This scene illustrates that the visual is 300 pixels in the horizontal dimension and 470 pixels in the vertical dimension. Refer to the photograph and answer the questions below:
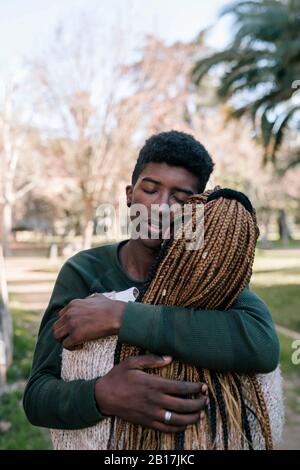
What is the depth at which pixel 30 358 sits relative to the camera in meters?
6.36

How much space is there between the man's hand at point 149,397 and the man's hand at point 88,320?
0.10 m

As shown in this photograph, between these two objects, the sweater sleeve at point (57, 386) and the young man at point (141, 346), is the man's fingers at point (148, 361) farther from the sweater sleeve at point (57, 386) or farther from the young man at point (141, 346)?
the sweater sleeve at point (57, 386)

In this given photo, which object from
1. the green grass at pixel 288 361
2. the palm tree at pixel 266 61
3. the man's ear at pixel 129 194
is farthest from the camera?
the palm tree at pixel 266 61

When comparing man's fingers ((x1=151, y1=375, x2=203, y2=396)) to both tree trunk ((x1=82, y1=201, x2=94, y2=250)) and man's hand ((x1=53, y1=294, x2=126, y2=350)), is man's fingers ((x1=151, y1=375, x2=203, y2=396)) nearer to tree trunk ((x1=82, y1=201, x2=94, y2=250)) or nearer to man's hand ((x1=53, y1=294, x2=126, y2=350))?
man's hand ((x1=53, y1=294, x2=126, y2=350))

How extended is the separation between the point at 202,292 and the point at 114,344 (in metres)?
0.26

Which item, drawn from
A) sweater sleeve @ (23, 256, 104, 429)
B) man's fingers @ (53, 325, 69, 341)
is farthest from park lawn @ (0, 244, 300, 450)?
man's fingers @ (53, 325, 69, 341)

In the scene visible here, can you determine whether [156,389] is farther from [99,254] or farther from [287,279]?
[287,279]

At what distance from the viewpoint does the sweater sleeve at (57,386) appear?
1.21m

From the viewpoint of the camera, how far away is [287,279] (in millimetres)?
15000

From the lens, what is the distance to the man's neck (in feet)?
5.05

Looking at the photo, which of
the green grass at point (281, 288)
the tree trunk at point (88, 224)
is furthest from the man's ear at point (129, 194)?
the tree trunk at point (88, 224)

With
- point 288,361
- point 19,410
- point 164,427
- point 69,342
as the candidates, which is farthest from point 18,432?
point 288,361

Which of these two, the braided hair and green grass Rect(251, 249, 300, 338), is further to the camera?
green grass Rect(251, 249, 300, 338)

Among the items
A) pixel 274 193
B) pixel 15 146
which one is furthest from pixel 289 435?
pixel 274 193
